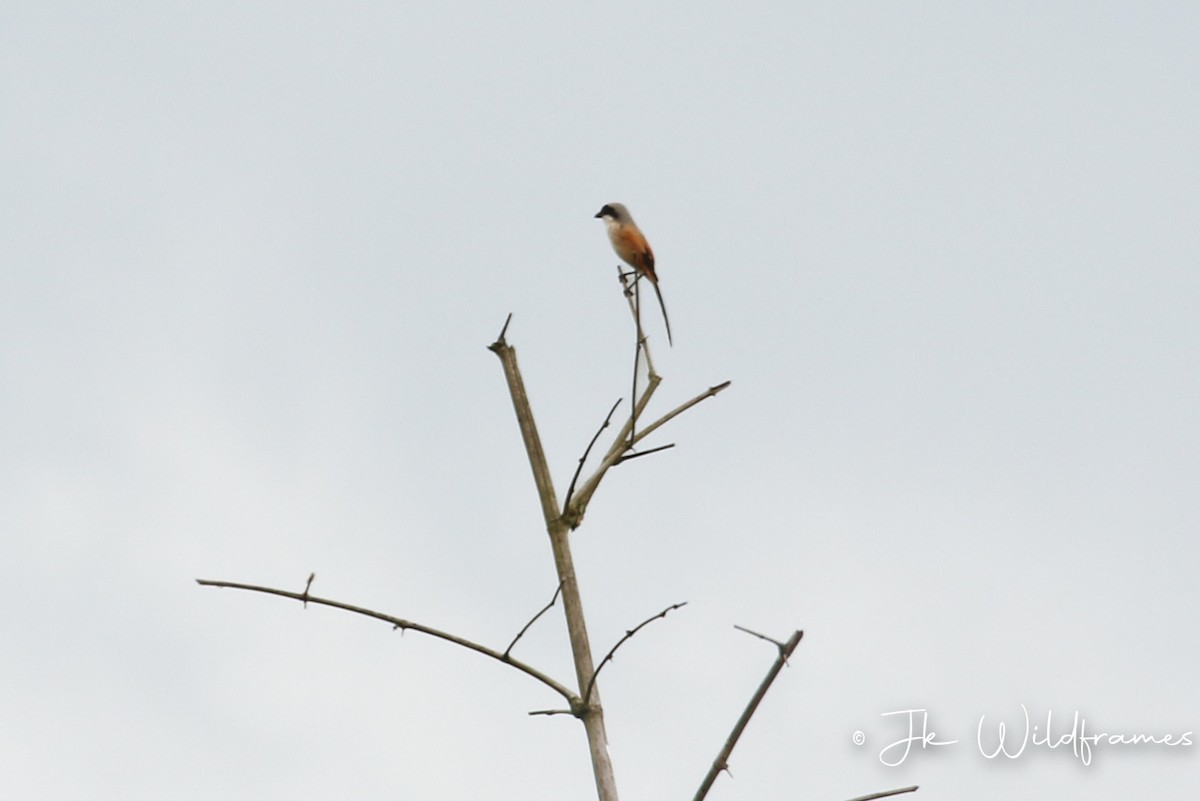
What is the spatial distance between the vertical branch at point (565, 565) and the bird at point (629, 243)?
15.4 feet

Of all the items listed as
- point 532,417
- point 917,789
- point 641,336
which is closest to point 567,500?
point 532,417

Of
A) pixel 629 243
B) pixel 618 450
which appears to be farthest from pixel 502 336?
pixel 629 243

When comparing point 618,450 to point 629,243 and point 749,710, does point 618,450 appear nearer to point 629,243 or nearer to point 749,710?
point 749,710

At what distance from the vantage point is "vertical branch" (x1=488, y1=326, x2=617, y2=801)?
3.52 meters

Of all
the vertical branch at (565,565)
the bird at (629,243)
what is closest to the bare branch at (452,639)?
the vertical branch at (565,565)

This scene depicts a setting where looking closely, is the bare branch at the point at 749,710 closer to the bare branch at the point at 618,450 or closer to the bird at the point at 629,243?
the bare branch at the point at 618,450

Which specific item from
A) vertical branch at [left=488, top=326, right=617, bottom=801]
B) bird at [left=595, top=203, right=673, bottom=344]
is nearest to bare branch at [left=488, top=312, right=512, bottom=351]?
vertical branch at [left=488, top=326, right=617, bottom=801]

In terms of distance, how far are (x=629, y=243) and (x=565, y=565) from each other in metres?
5.20

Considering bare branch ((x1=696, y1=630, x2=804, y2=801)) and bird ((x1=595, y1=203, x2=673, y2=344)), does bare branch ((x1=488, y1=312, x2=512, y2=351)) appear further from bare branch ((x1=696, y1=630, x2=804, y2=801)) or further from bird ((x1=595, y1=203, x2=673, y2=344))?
bird ((x1=595, y1=203, x2=673, y2=344))

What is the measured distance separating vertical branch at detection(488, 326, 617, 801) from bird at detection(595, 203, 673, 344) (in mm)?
4681

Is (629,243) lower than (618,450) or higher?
higher

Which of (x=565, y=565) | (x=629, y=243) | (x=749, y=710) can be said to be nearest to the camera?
(x=749, y=710)

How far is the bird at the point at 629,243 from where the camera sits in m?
8.79

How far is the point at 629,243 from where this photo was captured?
8828 millimetres
